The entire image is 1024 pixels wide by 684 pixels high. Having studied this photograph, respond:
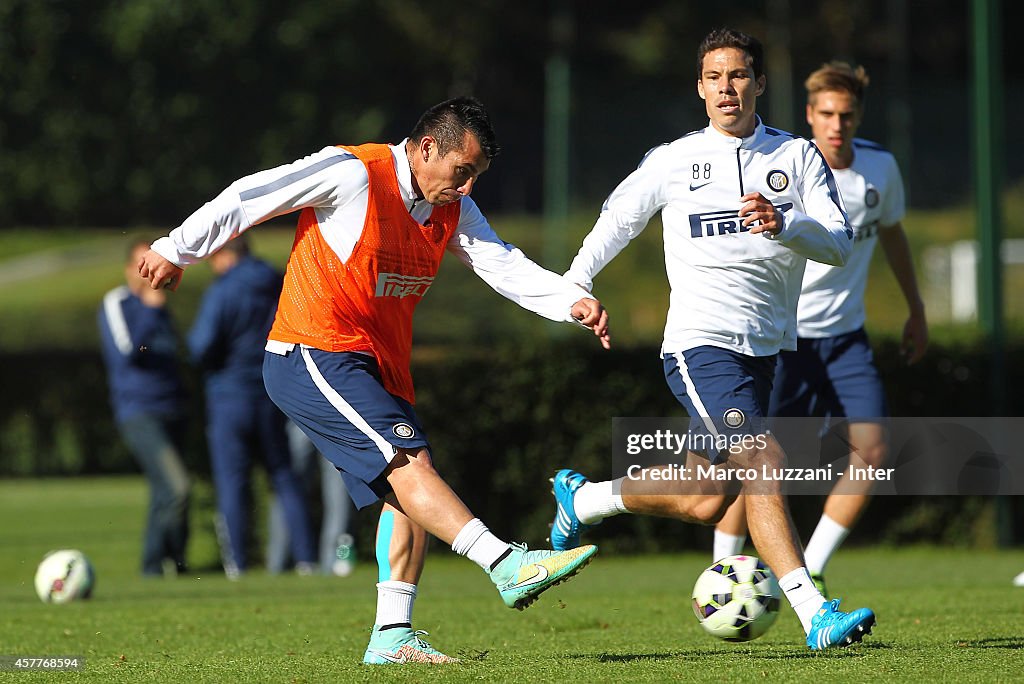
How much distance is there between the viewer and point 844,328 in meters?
7.57

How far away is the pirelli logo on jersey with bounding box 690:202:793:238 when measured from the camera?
6.18 meters

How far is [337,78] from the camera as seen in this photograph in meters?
21.2

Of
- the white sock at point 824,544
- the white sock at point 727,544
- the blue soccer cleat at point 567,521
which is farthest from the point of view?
the white sock at point 824,544

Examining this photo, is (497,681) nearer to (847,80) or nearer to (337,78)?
(847,80)

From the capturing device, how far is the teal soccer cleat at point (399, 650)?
568 centimetres

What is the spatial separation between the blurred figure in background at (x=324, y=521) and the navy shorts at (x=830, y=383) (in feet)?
14.8

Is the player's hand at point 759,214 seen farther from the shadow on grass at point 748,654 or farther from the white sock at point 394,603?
the white sock at point 394,603

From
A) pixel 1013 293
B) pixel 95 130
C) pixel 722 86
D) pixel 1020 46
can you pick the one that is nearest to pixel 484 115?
pixel 722 86

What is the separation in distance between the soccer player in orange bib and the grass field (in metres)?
0.48

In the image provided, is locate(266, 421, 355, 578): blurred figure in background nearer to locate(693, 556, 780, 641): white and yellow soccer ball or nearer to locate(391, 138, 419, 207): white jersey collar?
locate(693, 556, 780, 641): white and yellow soccer ball

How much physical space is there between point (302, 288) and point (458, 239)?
2.36 feet

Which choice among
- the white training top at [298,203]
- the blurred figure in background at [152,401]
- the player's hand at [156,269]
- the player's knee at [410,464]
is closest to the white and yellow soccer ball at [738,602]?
the player's knee at [410,464]

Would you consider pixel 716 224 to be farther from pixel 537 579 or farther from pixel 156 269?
pixel 156 269

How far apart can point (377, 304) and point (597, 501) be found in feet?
4.63
